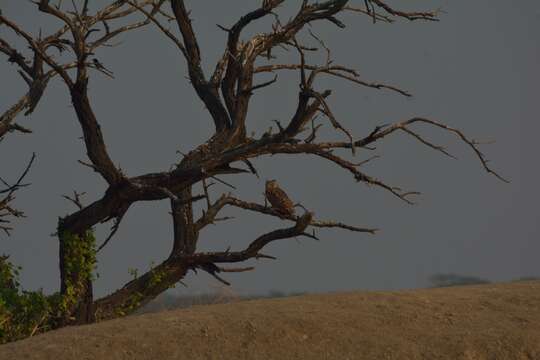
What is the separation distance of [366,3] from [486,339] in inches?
231

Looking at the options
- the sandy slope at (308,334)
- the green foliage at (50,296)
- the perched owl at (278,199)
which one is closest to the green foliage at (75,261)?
the green foliage at (50,296)

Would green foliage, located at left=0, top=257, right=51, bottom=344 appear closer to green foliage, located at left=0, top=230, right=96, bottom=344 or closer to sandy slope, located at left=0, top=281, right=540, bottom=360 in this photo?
green foliage, located at left=0, top=230, right=96, bottom=344

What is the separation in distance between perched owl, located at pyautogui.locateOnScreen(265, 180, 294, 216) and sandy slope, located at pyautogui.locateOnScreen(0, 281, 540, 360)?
2402 mm

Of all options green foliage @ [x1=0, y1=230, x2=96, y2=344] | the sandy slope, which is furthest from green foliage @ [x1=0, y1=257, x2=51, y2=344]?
the sandy slope

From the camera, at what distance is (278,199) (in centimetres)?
1056

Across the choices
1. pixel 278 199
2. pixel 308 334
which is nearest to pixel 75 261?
pixel 278 199

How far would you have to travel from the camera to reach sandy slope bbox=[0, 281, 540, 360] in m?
6.93

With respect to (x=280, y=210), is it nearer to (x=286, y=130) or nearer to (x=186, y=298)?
(x=286, y=130)

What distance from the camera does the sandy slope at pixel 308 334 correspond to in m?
6.93

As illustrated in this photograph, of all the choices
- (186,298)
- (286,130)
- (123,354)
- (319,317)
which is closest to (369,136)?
(286,130)

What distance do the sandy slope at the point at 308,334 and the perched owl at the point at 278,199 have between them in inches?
94.6

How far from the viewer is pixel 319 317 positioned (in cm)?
758

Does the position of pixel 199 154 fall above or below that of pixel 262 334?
above

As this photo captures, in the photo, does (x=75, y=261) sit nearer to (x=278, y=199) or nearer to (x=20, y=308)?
(x=20, y=308)
